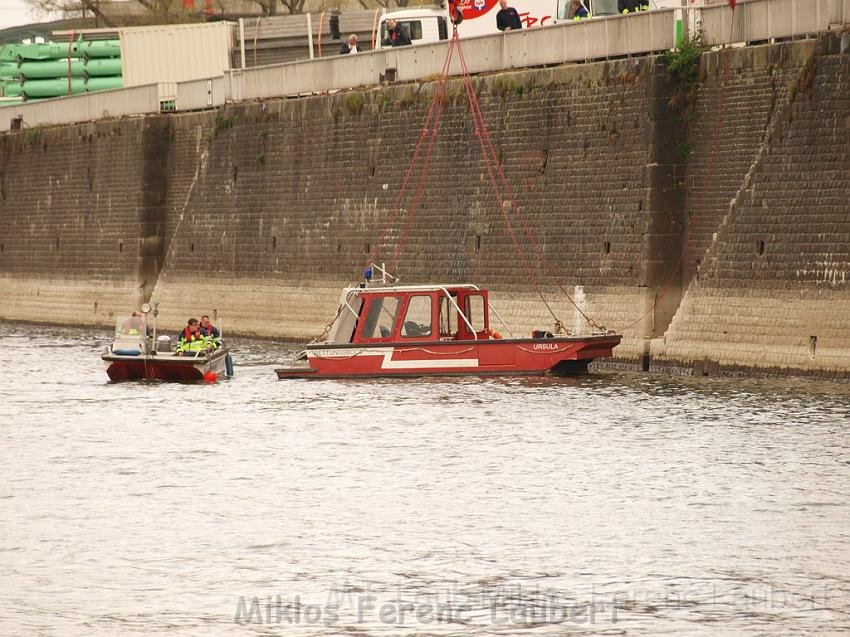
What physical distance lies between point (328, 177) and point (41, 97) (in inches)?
959

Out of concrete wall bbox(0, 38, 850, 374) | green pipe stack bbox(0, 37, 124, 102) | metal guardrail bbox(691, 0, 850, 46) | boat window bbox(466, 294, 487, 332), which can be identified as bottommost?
boat window bbox(466, 294, 487, 332)

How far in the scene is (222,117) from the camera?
155 feet

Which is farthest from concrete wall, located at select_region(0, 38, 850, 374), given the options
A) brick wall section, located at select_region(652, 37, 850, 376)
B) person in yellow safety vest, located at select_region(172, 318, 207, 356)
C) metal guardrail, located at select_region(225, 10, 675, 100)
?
person in yellow safety vest, located at select_region(172, 318, 207, 356)

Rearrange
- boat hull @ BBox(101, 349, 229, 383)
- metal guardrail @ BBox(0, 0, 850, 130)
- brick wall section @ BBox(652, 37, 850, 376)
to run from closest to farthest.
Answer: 1. brick wall section @ BBox(652, 37, 850, 376)
2. metal guardrail @ BBox(0, 0, 850, 130)
3. boat hull @ BBox(101, 349, 229, 383)

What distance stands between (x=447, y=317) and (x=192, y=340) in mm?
4658

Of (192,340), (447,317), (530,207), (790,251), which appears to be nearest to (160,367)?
(192,340)

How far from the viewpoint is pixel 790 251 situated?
29781 millimetres

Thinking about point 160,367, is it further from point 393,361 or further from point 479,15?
point 479,15

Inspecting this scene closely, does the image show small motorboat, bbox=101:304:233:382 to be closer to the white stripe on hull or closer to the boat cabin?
the white stripe on hull

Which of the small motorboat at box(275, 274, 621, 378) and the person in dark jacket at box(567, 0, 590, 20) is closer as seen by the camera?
the small motorboat at box(275, 274, 621, 378)

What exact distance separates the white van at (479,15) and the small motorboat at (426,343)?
7.49 metres

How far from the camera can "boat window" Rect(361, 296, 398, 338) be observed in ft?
106

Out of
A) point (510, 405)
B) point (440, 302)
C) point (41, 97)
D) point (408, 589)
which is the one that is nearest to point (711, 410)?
point (510, 405)

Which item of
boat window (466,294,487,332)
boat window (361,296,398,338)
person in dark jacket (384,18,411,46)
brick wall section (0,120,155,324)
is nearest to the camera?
boat window (361,296,398,338)
